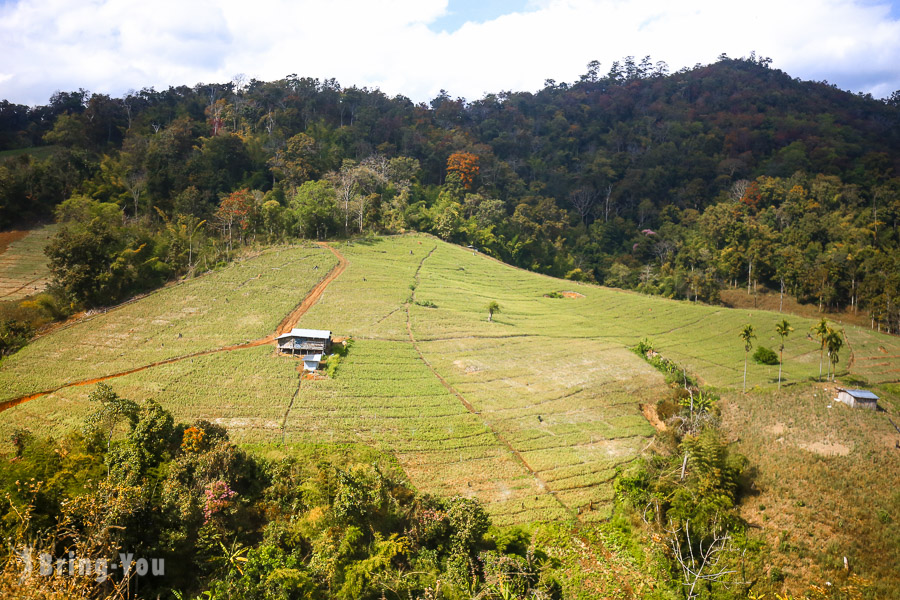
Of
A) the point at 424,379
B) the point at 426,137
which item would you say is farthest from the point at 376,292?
the point at 426,137

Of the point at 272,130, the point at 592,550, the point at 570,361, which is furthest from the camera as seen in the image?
the point at 272,130

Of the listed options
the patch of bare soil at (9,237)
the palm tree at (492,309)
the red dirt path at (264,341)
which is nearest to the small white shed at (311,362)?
the red dirt path at (264,341)

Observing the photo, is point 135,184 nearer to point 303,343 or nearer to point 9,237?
point 9,237

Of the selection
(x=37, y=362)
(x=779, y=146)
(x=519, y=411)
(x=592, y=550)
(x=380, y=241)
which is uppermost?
(x=779, y=146)

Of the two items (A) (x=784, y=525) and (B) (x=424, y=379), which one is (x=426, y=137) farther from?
(A) (x=784, y=525)

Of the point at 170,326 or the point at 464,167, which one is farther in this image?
the point at 464,167

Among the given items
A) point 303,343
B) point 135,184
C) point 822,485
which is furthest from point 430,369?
point 135,184

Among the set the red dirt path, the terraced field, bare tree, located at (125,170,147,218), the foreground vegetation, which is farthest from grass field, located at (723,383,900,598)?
bare tree, located at (125,170,147,218)

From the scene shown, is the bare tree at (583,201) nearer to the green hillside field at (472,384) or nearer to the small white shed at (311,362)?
the green hillside field at (472,384)
